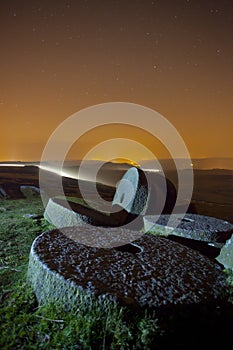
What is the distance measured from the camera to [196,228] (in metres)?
4.08

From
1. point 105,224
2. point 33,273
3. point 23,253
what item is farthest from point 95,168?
point 33,273

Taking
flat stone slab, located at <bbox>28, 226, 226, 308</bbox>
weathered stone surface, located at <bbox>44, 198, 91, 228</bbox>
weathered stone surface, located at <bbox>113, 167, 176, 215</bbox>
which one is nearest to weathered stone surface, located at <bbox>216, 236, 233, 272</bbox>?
flat stone slab, located at <bbox>28, 226, 226, 308</bbox>

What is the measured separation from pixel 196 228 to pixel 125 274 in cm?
218

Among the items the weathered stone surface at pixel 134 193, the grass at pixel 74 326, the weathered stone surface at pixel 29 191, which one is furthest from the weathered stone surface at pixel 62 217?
the weathered stone surface at pixel 29 191

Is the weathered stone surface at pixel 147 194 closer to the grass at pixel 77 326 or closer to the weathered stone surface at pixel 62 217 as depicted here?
the weathered stone surface at pixel 62 217

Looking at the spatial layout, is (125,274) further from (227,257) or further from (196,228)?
(196,228)

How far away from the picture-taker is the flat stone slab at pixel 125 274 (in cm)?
196

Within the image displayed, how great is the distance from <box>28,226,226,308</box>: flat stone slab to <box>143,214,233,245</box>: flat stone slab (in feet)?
3.21

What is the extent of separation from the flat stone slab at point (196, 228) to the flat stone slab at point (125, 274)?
3.21ft

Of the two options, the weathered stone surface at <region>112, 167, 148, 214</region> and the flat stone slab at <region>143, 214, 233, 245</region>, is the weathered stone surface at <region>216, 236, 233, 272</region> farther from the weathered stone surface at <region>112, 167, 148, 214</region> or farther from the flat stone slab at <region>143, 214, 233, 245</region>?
the weathered stone surface at <region>112, 167, 148, 214</region>

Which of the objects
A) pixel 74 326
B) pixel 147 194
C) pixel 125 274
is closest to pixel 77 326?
pixel 74 326

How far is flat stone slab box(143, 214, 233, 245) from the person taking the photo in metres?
3.95

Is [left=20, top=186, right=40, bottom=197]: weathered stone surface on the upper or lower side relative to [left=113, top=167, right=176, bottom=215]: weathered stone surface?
lower

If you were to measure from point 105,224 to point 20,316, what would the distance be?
258 centimetres
